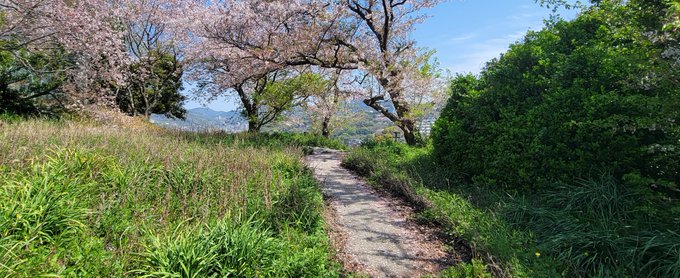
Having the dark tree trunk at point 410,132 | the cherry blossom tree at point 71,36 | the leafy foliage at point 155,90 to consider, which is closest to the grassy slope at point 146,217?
the cherry blossom tree at point 71,36

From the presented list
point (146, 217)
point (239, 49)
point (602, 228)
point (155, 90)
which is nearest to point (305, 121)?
point (155, 90)

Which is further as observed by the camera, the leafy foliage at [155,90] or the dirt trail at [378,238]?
the leafy foliage at [155,90]

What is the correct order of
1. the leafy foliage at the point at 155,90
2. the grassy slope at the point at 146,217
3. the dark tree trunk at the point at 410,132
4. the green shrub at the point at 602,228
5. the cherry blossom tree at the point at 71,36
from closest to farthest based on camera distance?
the grassy slope at the point at 146,217
the green shrub at the point at 602,228
the cherry blossom tree at the point at 71,36
the dark tree trunk at the point at 410,132
the leafy foliage at the point at 155,90

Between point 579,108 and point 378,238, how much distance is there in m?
3.84

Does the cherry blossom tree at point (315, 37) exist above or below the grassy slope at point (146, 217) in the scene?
above

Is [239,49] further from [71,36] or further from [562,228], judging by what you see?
[562,228]

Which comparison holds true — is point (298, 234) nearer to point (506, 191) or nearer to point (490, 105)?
point (506, 191)

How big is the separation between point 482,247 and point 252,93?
18.1 m

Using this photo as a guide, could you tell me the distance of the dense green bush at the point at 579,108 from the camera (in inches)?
166

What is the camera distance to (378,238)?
500 cm

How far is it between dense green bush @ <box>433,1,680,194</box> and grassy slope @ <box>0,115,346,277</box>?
145 inches

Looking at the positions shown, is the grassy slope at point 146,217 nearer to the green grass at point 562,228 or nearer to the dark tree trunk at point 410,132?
the green grass at point 562,228

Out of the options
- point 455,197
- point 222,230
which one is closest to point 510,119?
point 455,197

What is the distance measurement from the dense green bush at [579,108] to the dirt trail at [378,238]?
2128 mm
